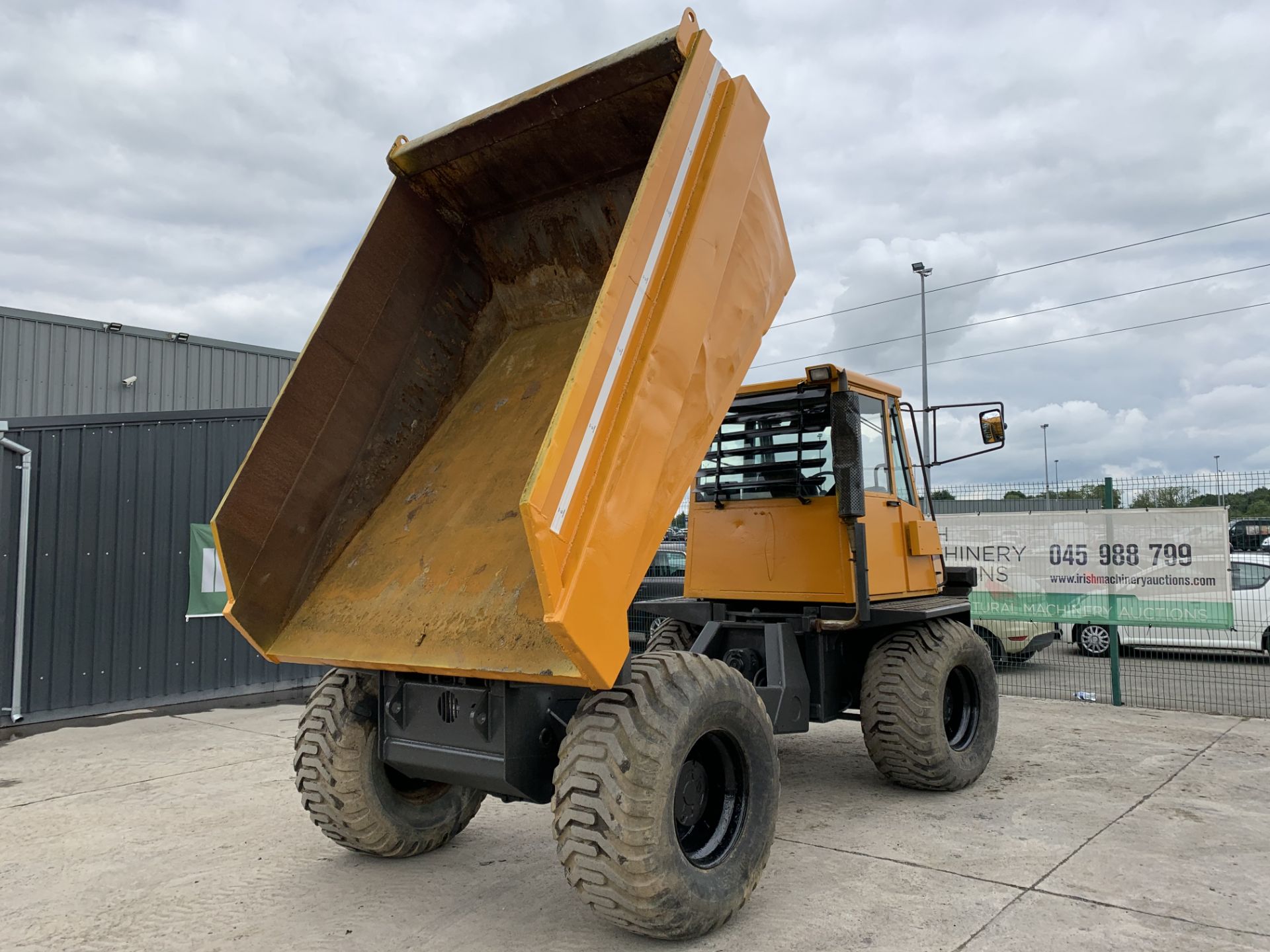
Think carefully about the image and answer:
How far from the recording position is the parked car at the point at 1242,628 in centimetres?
1045

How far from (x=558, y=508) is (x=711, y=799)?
1.80m

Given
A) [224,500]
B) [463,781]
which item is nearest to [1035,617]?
[463,781]

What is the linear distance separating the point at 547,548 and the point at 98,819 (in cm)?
463

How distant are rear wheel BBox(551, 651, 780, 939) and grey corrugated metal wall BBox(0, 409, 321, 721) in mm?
7499

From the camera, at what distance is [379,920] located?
4191 millimetres

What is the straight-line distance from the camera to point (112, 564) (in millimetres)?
9352

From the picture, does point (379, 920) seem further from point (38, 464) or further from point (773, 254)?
point (38, 464)

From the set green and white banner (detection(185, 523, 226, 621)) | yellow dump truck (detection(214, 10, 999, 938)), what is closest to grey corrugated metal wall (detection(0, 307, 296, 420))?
green and white banner (detection(185, 523, 226, 621))

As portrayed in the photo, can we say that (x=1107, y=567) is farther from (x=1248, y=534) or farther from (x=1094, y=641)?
(x=1094, y=641)

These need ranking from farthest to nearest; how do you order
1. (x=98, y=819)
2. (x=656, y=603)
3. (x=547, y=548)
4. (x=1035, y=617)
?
(x=1035, y=617) < (x=656, y=603) < (x=98, y=819) < (x=547, y=548)

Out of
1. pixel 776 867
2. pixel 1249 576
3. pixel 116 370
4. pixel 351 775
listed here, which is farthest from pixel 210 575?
pixel 1249 576

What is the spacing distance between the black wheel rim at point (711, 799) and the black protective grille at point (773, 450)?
8.08ft

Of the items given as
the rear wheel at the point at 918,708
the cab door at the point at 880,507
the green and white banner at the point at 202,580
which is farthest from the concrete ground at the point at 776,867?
the green and white banner at the point at 202,580

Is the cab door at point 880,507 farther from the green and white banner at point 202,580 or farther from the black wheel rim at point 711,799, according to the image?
the green and white banner at point 202,580
